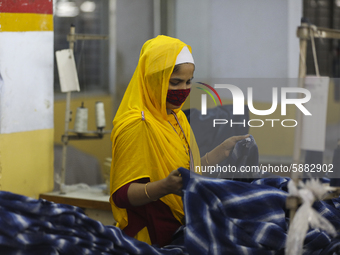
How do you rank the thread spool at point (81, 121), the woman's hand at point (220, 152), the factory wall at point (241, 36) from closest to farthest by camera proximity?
the woman's hand at point (220, 152) < the thread spool at point (81, 121) < the factory wall at point (241, 36)

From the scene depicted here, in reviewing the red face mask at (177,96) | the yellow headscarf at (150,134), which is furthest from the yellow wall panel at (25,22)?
the red face mask at (177,96)

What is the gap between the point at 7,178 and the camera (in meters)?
2.12

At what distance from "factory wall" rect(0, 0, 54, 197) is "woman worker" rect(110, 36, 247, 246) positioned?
1.08 metres

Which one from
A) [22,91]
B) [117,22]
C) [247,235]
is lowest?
[247,235]

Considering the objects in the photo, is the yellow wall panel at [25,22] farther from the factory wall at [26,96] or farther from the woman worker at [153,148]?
the woman worker at [153,148]

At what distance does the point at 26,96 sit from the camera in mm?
2271

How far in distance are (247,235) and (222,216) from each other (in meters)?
0.07

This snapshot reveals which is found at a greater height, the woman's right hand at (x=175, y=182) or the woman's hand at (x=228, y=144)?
the woman's hand at (x=228, y=144)

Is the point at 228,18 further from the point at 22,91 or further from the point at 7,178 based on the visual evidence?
the point at 7,178

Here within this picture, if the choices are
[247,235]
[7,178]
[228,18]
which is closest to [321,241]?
[247,235]

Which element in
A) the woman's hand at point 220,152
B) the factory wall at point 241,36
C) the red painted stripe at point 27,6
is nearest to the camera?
the woman's hand at point 220,152

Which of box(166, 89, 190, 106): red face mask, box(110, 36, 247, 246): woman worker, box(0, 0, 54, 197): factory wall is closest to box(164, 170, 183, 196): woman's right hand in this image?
box(110, 36, 247, 246): woman worker

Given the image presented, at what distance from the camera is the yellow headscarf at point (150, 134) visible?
49.1 inches

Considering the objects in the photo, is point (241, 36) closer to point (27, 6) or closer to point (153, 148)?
point (27, 6)
